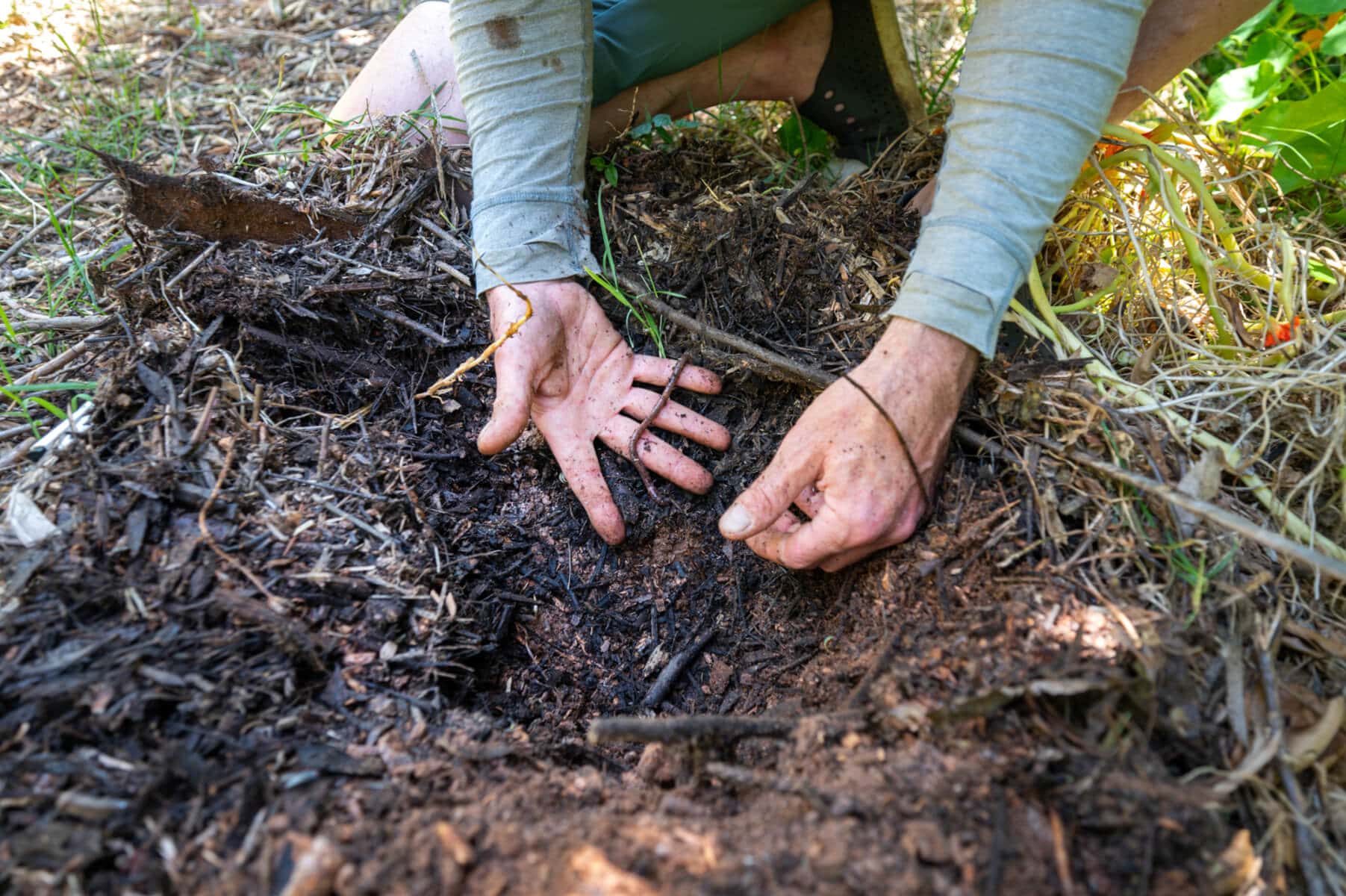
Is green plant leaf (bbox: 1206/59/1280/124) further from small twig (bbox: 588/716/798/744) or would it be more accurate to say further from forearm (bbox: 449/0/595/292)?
small twig (bbox: 588/716/798/744)

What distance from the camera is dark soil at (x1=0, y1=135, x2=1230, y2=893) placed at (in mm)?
1071

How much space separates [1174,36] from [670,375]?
1334 millimetres

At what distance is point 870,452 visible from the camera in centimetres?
147

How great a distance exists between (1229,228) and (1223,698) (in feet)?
4.07

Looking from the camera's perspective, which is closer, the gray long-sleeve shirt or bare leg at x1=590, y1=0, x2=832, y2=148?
the gray long-sleeve shirt

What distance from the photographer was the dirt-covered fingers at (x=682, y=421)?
1832mm

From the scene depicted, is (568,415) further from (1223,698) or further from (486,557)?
(1223,698)

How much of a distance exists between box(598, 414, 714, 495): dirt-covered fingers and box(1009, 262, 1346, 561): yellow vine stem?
29.6 inches

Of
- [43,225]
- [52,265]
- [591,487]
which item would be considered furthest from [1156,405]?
[43,225]

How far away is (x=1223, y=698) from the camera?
1.24m

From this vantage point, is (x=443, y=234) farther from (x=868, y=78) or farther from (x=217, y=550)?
(x=868, y=78)

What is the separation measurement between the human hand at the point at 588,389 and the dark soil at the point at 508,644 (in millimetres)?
67


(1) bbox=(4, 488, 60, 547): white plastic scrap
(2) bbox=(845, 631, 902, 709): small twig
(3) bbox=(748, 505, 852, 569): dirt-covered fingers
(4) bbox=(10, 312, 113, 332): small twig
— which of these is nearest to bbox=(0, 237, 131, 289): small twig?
(4) bbox=(10, 312, 113, 332): small twig

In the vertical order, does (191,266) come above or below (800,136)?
above
